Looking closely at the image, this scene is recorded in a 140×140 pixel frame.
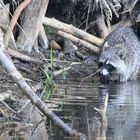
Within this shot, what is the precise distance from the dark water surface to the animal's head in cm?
37

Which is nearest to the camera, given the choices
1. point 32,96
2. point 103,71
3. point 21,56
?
point 32,96

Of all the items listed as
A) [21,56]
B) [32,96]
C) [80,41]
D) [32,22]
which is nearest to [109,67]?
[80,41]

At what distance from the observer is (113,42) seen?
37.0ft

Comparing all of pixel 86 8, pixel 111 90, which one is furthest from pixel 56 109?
pixel 86 8

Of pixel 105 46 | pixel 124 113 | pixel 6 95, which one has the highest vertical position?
pixel 105 46

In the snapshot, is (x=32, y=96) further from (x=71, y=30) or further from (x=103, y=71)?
(x=71, y=30)

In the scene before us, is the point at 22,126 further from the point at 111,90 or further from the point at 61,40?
the point at 61,40

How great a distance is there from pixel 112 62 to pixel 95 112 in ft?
12.0

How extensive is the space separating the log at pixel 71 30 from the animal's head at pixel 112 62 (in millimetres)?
848

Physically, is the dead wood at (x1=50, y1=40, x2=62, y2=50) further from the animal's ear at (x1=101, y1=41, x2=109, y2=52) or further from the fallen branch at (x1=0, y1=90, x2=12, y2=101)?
the fallen branch at (x1=0, y1=90, x2=12, y2=101)

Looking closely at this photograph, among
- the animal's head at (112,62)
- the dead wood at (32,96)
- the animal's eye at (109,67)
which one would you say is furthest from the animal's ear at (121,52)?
the dead wood at (32,96)

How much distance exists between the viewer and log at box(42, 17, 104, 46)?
38.5ft

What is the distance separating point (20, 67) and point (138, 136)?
3939 mm

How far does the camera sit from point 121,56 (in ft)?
36.4
